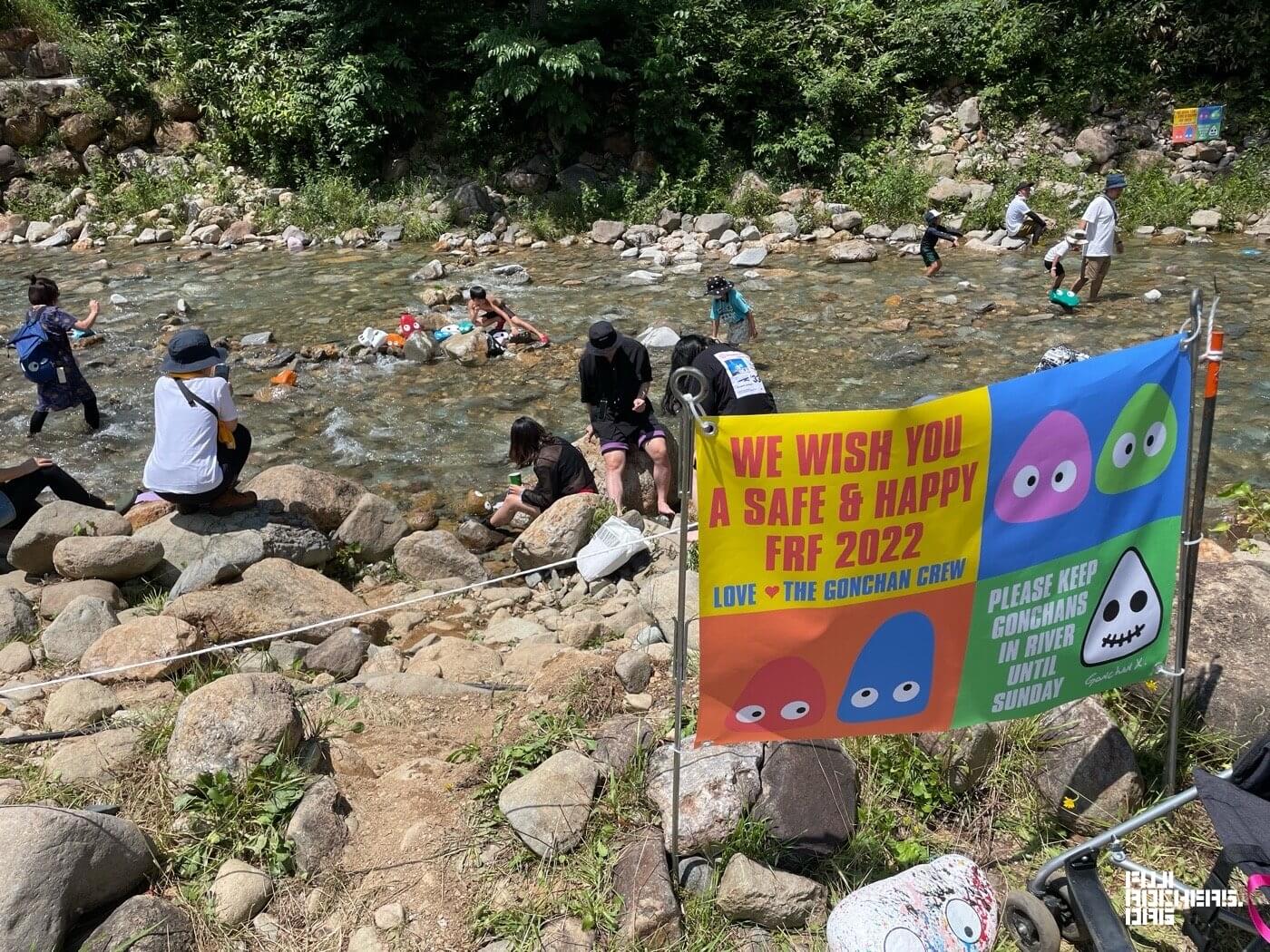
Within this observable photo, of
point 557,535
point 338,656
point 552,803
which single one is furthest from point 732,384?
point 552,803

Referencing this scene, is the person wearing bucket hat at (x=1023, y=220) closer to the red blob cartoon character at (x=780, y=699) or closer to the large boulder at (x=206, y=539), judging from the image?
the large boulder at (x=206, y=539)

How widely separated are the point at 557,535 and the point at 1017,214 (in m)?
11.6

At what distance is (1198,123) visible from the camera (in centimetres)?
1630

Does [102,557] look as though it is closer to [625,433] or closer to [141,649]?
[141,649]

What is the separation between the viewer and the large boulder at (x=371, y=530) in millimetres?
6770

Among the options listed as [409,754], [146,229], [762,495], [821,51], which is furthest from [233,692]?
[821,51]

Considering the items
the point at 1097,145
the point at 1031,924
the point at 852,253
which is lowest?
the point at 1031,924

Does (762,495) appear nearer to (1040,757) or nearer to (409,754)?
(1040,757)

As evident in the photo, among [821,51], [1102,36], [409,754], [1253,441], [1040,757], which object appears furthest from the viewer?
[821,51]

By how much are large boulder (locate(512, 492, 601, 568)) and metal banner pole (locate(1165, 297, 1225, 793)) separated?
3.94 metres

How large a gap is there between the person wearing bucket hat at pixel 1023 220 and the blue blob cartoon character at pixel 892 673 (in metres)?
13.7

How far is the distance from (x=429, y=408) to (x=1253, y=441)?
791cm

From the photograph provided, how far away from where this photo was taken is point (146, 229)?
61.8 feet

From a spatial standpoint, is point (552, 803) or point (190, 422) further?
point (190, 422)
